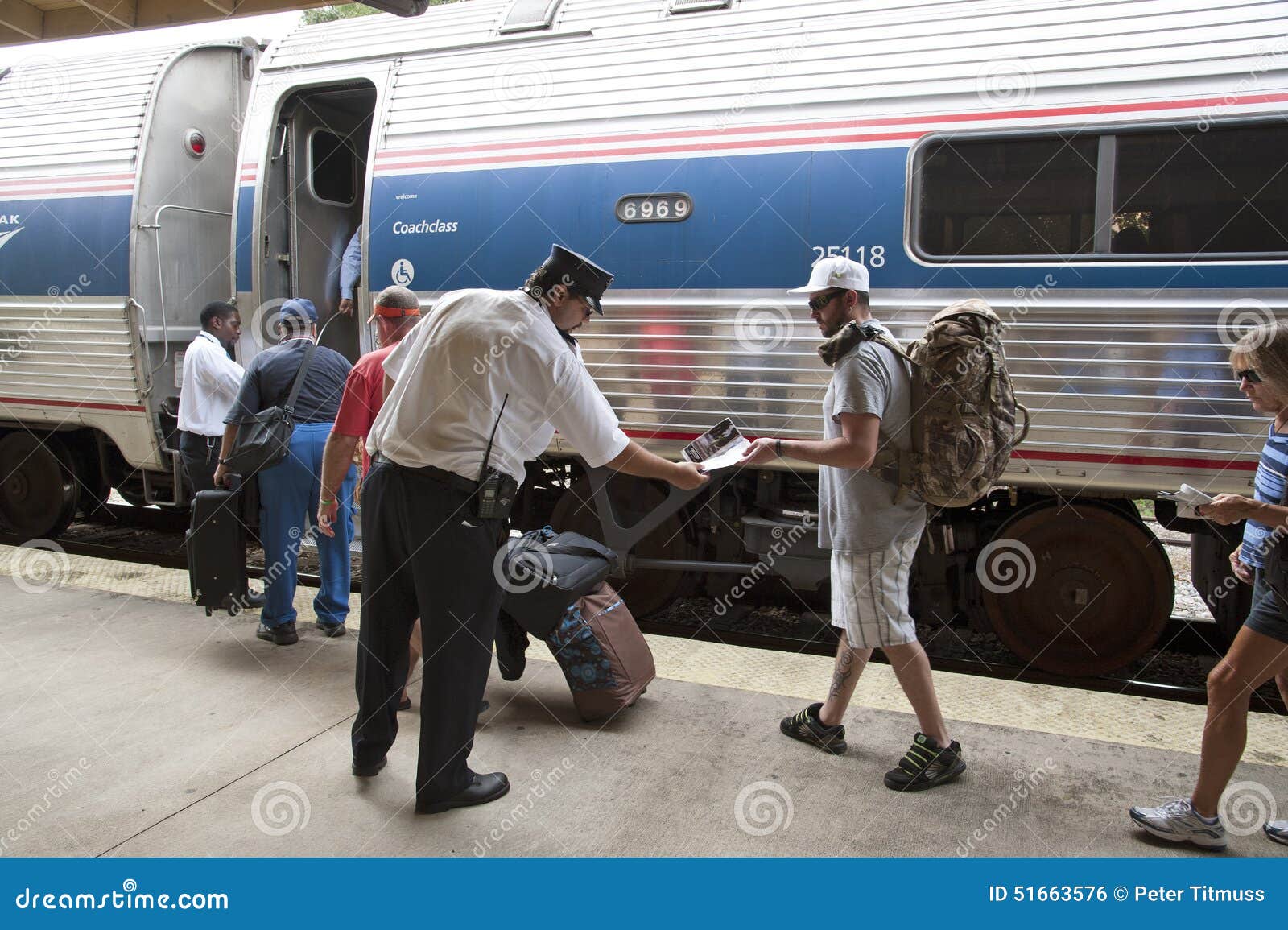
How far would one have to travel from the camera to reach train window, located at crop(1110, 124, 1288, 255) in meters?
4.29

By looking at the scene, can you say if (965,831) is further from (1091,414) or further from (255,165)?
(255,165)

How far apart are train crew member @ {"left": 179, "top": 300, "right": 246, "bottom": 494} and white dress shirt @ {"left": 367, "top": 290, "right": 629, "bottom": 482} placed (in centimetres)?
319

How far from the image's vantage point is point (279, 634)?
4.96 meters

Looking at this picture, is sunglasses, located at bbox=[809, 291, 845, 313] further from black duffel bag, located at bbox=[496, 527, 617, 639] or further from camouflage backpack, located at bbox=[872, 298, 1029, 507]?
Answer: black duffel bag, located at bbox=[496, 527, 617, 639]

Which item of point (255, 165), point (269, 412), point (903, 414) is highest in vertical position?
point (255, 165)

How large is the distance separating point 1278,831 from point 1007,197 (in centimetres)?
295

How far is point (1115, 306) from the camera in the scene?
4.42 metres

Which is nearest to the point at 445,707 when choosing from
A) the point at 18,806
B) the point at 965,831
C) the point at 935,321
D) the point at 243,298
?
the point at 18,806

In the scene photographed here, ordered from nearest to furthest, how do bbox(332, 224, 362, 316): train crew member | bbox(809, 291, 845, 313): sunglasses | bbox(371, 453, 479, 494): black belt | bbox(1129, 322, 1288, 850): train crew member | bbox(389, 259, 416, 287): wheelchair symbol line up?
bbox(1129, 322, 1288, 850): train crew member → bbox(371, 453, 479, 494): black belt → bbox(809, 291, 845, 313): sunglasses → bbox(389, 259, 416, 287): wheelchair symbol → bbox(332, 224, 362, 316): train crew member

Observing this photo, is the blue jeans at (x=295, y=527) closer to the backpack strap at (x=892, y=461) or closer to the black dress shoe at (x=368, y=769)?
the black dress shoe at (x=368, y=769)

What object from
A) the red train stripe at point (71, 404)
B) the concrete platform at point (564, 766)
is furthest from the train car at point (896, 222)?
the red train stripe at point (71, 404)

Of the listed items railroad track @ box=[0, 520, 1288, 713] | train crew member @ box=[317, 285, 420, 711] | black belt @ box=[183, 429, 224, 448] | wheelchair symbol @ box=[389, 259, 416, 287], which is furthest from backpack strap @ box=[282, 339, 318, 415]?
black belt @ box=[183, 429, 224, 448]

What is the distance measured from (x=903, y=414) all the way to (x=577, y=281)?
4.18 ft

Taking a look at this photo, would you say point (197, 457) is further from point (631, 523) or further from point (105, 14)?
point (631, 523)
